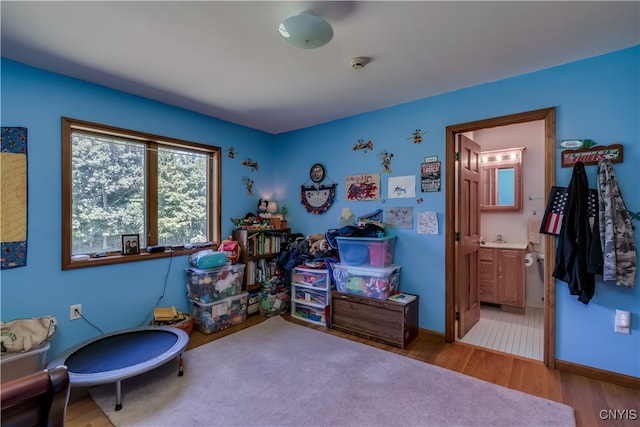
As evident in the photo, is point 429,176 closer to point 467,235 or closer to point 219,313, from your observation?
point 467,235

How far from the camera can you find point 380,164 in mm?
3348

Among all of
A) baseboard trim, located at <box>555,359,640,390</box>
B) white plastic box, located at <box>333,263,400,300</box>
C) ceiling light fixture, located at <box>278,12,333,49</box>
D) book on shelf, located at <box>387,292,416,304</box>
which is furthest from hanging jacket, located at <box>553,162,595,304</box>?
ceiling light fixture, located at <box>278,12,333,49</box>

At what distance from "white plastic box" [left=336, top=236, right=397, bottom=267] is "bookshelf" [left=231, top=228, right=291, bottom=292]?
1.05 metres

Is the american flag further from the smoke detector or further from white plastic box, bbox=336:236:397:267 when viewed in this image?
the smoke detector

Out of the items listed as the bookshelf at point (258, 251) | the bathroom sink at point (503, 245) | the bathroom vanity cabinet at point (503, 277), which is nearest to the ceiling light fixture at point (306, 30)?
the bookshelf at point (258, 251)

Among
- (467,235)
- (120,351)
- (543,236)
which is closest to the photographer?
(120,351)

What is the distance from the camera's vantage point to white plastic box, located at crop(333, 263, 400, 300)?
2.92 m

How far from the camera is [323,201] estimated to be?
3.86m

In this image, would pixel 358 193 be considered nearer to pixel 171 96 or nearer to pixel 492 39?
pixel 492 39

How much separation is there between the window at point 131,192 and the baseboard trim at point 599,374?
3.62 metres

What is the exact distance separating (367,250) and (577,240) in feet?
5.61

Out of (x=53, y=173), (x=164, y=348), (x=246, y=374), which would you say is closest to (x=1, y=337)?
(x=164, y=348)

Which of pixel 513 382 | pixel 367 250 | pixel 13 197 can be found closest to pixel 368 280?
pixel 367 250

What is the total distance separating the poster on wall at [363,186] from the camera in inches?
133
